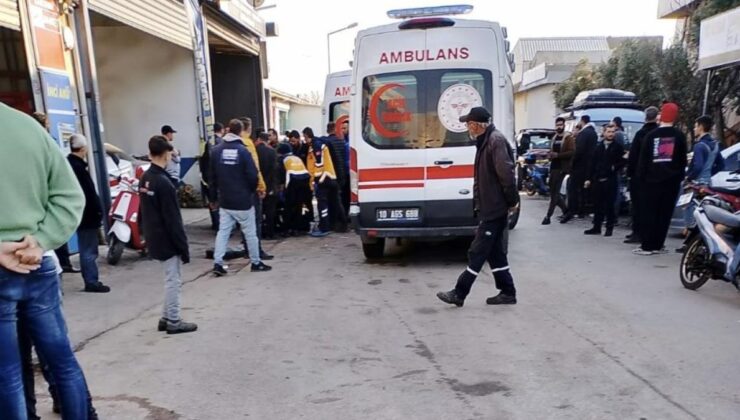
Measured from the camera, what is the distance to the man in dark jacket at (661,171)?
8.34 m

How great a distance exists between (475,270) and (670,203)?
158 inches

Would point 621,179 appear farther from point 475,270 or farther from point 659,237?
→ point 475,270

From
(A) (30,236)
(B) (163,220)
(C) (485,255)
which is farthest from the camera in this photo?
(C) (485,255)

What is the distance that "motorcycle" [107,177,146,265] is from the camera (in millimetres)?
8534

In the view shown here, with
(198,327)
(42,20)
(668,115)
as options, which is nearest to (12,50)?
(42,20)

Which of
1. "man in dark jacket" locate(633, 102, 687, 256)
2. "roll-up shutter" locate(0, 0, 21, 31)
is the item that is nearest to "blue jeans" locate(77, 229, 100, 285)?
"roll-up shutter" locate(0, 0, 21, 31)

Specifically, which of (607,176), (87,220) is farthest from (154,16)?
(607,176)

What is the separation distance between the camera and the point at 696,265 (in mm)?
6656

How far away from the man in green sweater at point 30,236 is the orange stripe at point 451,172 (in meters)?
5.45

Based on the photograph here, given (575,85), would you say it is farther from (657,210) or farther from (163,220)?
(163,220)

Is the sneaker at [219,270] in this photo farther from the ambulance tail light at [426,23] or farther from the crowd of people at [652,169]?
the crowd of people at [652,169]

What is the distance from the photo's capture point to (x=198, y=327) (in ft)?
18.8

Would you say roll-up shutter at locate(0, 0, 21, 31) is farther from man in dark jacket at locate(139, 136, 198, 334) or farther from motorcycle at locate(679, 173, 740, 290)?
motorcycle at locate(679, 173, 740, 290)

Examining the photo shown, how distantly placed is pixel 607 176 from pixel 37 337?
9.29 meters
